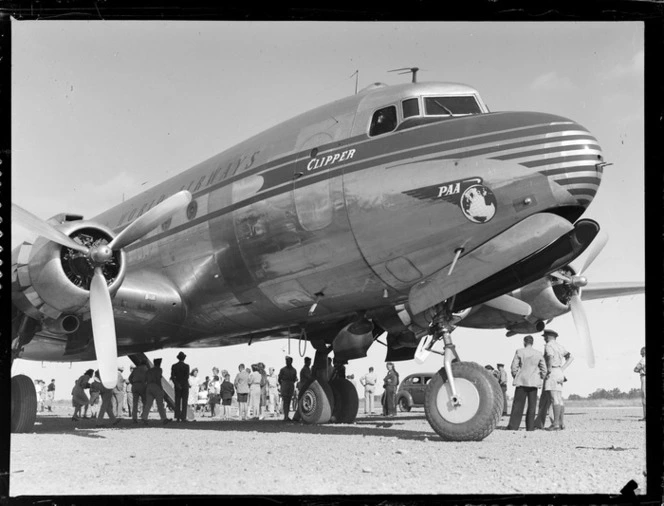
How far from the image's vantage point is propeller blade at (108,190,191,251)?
31.1 ft

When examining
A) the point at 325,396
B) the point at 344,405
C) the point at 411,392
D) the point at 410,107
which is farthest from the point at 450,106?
the point at 411,392

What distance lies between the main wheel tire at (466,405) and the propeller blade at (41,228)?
194 inches

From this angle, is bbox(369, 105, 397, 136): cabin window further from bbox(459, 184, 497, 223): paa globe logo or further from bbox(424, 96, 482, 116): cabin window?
bbox(459, 184, 497, 223): paa globe logo

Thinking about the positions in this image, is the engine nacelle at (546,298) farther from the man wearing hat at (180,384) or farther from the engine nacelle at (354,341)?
the man wearing hat at (180,384)

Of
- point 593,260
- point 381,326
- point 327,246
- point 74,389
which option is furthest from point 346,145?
point 74,389

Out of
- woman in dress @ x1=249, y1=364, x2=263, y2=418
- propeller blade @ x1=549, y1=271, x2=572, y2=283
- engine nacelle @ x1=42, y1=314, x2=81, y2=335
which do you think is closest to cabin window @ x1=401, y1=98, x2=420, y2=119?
propeller blade @ x1=549, y1=271, x2=572, y2=283

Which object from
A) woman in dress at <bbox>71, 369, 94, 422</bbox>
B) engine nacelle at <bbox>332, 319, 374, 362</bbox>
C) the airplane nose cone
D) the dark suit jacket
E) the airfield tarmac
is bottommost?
woman in dress at <bbox>71, 369, 94, 422</bbox>

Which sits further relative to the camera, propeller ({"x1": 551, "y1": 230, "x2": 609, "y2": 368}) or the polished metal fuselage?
propeller ({"x1": 551, "y1": 230, "x2": 609, "y2": 368})

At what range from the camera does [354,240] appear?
874 cm

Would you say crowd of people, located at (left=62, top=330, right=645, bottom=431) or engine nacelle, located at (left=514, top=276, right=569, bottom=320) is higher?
engine nacelle, located at (left=514, top=276, right=569, bottom=320)

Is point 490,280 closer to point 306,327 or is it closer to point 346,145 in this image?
point 346,145

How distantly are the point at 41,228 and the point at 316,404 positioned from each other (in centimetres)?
552

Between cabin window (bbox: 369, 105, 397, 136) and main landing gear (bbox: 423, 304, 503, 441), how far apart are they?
285cm

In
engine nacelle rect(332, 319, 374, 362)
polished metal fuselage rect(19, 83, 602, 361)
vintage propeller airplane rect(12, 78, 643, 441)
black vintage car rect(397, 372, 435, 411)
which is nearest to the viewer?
polished metal fuselage rect(19, 83, 602, 361)
